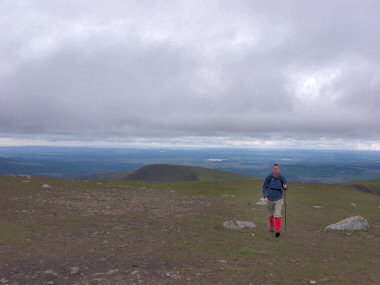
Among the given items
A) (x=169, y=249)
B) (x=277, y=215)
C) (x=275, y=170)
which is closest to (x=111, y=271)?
(x=169, y=249)

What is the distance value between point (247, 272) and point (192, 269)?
2.16 metres

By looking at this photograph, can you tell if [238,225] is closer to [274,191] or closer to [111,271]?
[274,191]

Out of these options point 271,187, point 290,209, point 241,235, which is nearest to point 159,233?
point 241,235

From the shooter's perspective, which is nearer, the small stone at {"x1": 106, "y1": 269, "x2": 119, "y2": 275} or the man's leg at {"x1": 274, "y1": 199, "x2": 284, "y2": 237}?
the small stone at {"x1": 106, "y1": 269, "x2": 119, "y2": 275}

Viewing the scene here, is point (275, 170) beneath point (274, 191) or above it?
above

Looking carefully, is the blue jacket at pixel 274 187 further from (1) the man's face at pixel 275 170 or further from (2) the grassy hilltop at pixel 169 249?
(2) the grassy hilltop at pixel 169 249

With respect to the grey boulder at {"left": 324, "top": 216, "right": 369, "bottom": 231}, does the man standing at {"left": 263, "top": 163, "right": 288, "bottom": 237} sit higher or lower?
higher

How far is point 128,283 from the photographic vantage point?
8516 millimetres

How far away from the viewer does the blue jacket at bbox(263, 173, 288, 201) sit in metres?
15.7

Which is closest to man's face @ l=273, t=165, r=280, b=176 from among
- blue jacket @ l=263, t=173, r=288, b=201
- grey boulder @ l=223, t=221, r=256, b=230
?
blue jacket @ l=263, t=173, r=288, b=201

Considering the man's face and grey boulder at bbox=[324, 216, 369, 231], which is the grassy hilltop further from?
the man's face

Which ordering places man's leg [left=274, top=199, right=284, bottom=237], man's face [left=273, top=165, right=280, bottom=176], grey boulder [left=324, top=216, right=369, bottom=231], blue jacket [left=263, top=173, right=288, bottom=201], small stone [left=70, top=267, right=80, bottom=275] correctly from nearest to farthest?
small stone [left=70, top=267, right=80, bottom=275]
man's leg [left=274, top=199, right=284, bottom=237]
man's face [left=273, top=165, right=280, bottom=176]
blue jacket [left=263, top=173, right=288, bottom=201]
grey boulder [left=324, top=216, right=369, bottom=231]

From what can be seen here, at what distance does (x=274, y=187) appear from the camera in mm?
15805

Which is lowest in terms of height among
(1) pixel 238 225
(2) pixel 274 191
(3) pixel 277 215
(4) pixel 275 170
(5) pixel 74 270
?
(1) pixel 238 225
